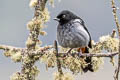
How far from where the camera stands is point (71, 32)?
3.76 m

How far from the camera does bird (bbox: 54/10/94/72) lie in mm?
3695

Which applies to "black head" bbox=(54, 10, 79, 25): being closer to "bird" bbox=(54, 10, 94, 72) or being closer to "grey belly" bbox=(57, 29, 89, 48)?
"bird" bbox=(54, 10, 94, 72)

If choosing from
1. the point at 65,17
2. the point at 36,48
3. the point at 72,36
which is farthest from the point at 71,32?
the point at 36,48

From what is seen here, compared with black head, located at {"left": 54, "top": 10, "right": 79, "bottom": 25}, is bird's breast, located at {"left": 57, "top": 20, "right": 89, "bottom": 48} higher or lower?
lower

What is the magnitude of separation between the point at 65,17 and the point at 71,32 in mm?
195

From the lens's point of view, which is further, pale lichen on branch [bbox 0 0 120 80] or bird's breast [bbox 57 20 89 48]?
bird's breast [bbox 57 20 89 48]

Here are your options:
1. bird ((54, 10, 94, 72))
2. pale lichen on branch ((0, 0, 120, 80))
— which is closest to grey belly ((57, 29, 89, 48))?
bird ((54, 10, 94, 72))

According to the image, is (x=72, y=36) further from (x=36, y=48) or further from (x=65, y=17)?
(x=36, y=48)

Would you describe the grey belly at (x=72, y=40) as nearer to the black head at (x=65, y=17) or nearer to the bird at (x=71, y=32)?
the bird at (x=71, y=32)

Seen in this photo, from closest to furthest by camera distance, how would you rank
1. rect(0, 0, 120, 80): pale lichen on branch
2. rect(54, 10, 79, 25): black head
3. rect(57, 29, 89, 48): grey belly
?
rect(0, 0, 120, 80): pale lichen on branch, rect(57, 29, 89, 48): grey belly, rect(54, 10, 79, 25): black head

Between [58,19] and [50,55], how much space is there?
837 mm

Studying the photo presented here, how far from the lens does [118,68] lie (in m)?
1.33

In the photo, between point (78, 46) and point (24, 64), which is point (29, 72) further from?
Result: point (78, 46)

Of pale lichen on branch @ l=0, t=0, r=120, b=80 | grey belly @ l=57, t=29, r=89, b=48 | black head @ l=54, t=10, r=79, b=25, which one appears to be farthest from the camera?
black head @ l=54, t=10, r=79, b=25
